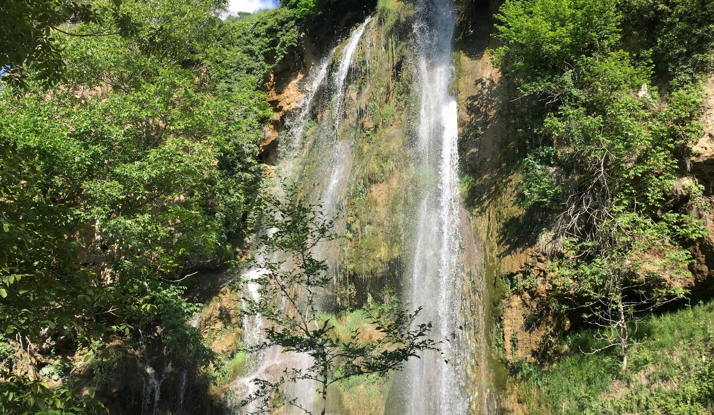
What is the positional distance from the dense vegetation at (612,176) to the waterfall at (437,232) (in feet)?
6.26

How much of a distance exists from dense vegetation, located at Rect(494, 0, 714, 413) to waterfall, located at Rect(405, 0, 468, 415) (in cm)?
191

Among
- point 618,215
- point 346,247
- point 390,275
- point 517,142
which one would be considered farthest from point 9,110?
point 618,215

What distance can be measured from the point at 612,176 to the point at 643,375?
4.25 metres

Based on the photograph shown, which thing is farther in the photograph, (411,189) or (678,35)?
(411,189)

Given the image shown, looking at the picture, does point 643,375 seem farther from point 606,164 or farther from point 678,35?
point 678,35

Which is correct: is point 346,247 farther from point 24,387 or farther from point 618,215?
point 24,387

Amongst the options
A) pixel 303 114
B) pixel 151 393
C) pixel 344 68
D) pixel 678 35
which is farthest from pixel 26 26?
pixel 303 114

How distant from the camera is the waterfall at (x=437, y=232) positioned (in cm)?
1130

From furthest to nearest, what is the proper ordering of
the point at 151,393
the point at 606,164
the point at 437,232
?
the point at 151,393 → the point at 437,232 → the point at 606,164

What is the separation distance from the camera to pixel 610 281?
9.28 meters

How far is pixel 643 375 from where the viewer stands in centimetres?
845

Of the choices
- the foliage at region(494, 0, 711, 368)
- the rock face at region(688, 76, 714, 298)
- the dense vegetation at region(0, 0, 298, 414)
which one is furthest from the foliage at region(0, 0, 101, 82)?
the rock face at region(688, 76, 714, 298)

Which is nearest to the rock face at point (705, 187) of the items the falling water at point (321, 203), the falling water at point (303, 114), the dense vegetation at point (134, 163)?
the falling water at point (321, 203)

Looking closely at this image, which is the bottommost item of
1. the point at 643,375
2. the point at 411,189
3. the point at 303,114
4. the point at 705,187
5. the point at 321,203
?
the point at 643,375
